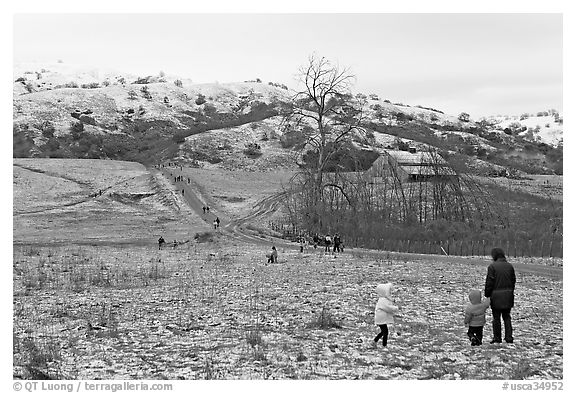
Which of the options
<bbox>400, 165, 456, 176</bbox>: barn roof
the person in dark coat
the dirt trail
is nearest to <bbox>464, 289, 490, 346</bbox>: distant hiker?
the person in dark coat

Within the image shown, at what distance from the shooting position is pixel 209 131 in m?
→ 125

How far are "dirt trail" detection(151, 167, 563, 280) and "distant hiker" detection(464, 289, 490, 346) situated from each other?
11323mm

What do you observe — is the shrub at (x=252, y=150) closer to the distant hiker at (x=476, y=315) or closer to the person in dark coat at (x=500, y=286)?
the distant hiker at (x=476, y=315)

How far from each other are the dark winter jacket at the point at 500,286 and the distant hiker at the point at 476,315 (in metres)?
0.25

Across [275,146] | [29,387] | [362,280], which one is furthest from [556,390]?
[275,146]

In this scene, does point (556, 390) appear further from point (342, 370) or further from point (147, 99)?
point (147, 99)

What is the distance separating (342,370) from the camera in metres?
9.62

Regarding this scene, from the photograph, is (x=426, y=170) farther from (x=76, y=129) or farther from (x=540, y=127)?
(x=540, y=127)

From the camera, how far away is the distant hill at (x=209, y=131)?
106 metres

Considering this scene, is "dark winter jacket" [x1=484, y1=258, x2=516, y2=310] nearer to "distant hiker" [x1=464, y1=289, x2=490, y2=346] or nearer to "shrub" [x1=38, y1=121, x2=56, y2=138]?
"distant hiker" [x1=464, y1=289, x2=490, y2=346]

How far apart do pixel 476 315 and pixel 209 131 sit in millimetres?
116599

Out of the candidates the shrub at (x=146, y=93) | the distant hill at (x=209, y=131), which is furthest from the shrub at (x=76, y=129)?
the shrub at (x=146, y=93)

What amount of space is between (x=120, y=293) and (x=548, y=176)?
7450cm

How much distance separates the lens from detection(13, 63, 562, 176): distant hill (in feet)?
349
